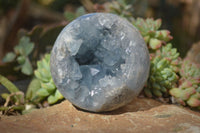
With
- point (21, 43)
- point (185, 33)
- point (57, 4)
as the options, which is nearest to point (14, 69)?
point (21, 43)

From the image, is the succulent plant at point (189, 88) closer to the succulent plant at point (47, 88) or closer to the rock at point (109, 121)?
the rock at point (109, 121)

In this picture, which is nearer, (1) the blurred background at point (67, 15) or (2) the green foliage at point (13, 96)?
(2) the green foliage at point (13, 96)

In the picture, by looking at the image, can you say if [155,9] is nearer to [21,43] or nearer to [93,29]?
[21,43]

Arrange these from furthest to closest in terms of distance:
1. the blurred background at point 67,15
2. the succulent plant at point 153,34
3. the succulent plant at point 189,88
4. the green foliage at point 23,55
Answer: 1. the blurred background at point 67,15
2. the green foliage at point 23,55
3. the succulent plant at point 153,34
4. the succulent plant at point 189,88

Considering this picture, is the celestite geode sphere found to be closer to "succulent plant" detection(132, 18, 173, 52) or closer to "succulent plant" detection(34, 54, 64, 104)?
"succulent plant" detection(34, 54, 64, 104)

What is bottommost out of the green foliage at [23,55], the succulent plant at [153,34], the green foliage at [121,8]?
the green foliage at [23,55]

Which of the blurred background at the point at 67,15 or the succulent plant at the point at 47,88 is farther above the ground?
the blurred background at the point at 67,15

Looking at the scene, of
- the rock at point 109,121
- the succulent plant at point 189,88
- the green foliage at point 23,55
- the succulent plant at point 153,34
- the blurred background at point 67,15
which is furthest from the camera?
the blurred background at point 67,15

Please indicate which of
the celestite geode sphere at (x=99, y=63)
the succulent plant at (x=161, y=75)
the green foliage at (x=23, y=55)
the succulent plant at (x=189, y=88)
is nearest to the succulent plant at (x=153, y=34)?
the succulent plant at (x=161, y=75)
